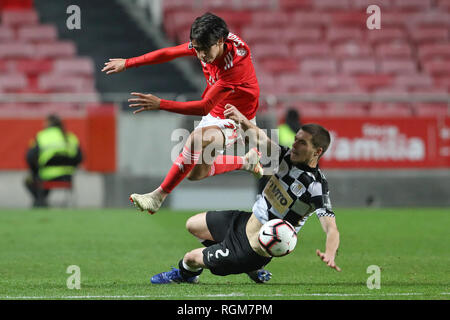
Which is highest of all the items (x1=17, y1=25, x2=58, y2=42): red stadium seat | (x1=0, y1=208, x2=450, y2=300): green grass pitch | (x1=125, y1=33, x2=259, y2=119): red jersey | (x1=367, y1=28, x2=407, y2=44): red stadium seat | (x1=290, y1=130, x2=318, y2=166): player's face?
(x1=17, y1=25, x2=58, y2=42): red stadium seat

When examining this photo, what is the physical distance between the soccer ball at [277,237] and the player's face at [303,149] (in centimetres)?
48

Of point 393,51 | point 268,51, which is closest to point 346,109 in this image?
point 268,51

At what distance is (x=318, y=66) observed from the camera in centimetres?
1794

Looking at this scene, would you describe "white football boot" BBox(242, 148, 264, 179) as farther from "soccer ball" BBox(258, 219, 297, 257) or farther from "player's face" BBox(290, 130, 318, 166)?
"soccer ball" BBox(258, 219, 297, 257)

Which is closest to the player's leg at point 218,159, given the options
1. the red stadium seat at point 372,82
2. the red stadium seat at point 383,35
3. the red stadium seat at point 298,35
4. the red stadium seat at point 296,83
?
the red stadium seat at point 296,83

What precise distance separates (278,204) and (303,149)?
0.46 meters

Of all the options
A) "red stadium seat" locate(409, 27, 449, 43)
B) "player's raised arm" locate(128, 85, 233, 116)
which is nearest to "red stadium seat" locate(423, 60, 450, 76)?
"red stadium seat" locate(409, 27, 449, 43)

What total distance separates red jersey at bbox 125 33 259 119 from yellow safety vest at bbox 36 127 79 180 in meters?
7.06

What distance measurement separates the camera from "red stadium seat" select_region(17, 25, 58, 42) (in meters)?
18.1

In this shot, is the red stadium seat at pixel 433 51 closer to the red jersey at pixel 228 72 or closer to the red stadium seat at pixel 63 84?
the red stadium seat at pixel 63 84

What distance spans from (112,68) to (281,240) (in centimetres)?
217

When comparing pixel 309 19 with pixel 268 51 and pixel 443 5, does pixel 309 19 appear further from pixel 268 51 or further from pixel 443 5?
pixel 443 5
